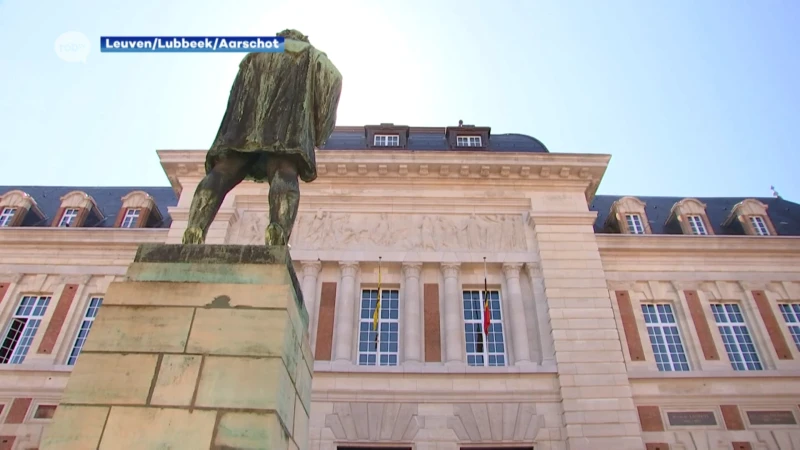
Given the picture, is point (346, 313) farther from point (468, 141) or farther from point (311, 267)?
point (468, 141)

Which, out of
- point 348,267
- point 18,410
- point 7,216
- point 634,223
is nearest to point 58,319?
point 18,410

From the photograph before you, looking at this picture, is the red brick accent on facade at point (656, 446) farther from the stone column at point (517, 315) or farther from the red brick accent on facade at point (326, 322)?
the red brick accent on facade at point (326, 322)

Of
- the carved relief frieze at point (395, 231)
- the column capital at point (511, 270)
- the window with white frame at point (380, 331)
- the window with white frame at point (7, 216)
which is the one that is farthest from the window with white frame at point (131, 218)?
the column capital at point (511, 270)

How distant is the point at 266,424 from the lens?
407 centimetres

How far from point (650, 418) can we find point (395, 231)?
8.85 m

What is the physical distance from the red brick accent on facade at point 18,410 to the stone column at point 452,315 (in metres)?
12.1

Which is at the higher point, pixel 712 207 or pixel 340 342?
pixel 712 207

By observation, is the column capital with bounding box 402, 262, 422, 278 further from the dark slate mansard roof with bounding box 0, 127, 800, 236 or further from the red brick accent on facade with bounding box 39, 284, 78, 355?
the red brick accent on facade with bounding box 39, 284, 78, 355

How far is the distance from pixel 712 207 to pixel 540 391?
45.9 ft

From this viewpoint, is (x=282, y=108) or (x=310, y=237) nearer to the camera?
(x=282, y=108)

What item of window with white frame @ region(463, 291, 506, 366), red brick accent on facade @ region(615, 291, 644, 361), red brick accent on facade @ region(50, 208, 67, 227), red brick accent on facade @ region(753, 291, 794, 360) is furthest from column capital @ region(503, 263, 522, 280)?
red brick accent on facade @ region(50, 208, 67, 227)

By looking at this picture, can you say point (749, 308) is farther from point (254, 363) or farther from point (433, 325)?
point (254, 363)

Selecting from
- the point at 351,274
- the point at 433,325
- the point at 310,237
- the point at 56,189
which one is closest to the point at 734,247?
the point at 433,325

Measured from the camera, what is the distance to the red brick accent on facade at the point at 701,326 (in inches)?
678
